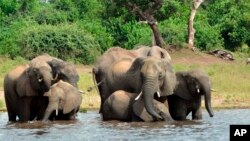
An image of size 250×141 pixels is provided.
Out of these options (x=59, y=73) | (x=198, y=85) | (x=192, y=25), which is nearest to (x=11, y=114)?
(x=59, y=73)

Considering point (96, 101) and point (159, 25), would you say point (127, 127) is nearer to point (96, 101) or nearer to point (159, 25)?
point (96, 101)

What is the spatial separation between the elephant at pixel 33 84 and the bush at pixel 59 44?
14.1 m

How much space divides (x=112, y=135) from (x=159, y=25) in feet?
87.6

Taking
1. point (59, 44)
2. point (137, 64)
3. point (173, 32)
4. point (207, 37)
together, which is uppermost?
point (173, 32)

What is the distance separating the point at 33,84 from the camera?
21000mm

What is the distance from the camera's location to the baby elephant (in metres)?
21.2

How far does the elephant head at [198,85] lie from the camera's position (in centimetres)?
2134

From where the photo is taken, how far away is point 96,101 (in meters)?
27.0

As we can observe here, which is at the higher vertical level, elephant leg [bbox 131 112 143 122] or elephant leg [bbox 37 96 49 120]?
elephant leg [bbox 37 96 49 120]

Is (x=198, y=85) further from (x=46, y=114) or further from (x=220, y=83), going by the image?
→ (x=220, y=83)

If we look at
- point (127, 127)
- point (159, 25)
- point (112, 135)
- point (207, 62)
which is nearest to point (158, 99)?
point (127, 127)

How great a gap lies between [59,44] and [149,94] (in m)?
17.6

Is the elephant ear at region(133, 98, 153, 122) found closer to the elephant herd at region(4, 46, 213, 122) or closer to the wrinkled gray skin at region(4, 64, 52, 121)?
the elephant herd at region(4, 46, 213, 122)

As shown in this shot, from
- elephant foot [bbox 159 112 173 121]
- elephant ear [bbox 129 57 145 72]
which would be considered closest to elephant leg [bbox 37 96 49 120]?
elephant ear [bbox 129 57 145 72]
